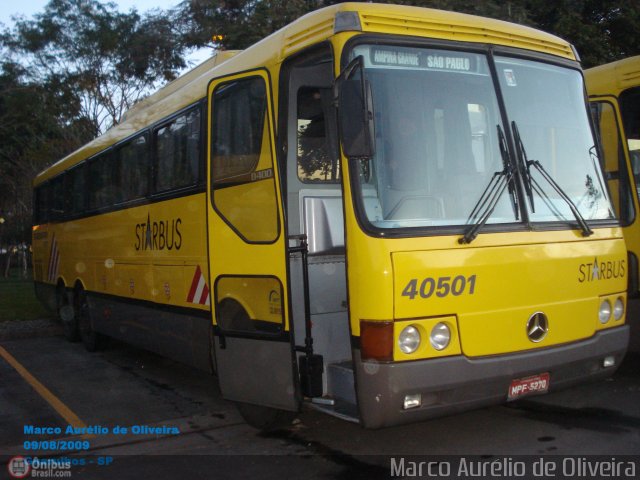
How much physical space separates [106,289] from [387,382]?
6.33 m

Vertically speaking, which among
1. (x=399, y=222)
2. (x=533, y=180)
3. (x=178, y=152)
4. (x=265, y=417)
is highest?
(x=178, y=152)

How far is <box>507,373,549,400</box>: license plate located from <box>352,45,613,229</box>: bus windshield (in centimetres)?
112

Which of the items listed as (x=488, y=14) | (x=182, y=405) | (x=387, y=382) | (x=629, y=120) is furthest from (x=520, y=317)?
(x=488, y=14)

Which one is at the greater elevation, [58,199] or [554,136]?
[58,199]

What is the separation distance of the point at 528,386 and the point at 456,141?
1.81 m

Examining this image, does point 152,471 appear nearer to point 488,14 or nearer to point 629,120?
point 629,120

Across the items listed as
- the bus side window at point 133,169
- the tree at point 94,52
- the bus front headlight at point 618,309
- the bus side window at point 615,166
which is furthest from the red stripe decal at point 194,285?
the tree at point 94,52

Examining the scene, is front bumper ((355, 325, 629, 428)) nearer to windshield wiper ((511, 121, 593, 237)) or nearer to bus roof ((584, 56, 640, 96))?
windshield wiper ((511, 121, 593, 237))

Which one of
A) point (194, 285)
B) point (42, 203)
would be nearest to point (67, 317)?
point (42, 203)

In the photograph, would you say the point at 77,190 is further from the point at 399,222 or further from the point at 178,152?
the point at 399,222

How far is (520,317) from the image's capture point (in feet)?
16.0

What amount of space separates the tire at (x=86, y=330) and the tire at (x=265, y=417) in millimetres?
5384

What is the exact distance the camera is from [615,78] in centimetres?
743

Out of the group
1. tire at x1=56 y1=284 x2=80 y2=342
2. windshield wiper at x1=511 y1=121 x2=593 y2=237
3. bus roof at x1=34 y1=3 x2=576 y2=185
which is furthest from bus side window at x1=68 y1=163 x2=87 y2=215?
windshield wiper at x1=511 y1=121 x2=593 y2=237
